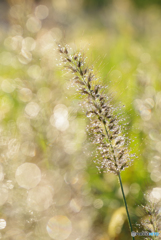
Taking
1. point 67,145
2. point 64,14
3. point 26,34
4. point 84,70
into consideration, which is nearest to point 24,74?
point 26,34

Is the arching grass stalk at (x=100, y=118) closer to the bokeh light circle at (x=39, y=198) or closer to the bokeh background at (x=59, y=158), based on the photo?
the bokeh background at (x=59, y=158)

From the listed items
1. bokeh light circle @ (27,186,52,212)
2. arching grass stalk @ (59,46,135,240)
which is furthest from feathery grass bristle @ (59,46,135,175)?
bokeh light circle @ (27,186,52,212)

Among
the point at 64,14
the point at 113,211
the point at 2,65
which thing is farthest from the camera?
the point at 64,14

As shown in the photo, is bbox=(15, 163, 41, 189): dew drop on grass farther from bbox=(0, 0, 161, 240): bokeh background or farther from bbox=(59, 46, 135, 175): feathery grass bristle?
bbox=(59, 46, 135, 175): feathery grass bristle

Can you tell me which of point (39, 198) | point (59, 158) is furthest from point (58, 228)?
point (59, 158)

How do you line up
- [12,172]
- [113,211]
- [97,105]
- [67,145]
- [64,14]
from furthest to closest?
1. [64,14]
2. [67,145]
3. [113,211]
4. [12,172]
5. [97,105]

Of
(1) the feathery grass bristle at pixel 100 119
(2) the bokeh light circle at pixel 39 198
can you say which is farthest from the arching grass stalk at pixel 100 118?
(2) the bokeh light circle at pixel 39 198

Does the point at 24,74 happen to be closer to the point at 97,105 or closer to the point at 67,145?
the point at 67,145
